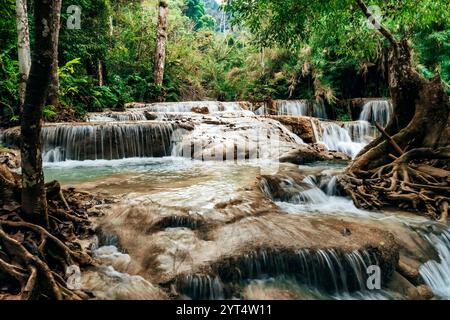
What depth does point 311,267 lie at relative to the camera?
4031 mm

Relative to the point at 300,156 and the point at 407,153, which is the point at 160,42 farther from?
the point at 407,153

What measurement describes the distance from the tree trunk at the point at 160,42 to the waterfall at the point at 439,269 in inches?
705

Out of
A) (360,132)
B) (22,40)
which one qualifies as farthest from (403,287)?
(360,132)

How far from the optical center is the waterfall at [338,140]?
13.7 metres

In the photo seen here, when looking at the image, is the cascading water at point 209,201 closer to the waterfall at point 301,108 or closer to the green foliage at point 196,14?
the waterfall at point 301,108

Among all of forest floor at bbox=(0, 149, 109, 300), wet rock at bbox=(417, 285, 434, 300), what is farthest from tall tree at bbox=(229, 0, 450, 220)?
forest floor at bbox=(0, 149, 109, 300)

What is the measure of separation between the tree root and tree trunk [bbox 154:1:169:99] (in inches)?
608

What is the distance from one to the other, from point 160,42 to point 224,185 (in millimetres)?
15910

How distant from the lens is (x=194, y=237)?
429 cm

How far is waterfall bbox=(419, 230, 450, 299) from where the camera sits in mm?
4547

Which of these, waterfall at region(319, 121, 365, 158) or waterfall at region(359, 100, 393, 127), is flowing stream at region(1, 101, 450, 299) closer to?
waterfall at region(319, 121, 365, 158)

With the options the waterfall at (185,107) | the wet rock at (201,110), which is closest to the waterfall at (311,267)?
the wet rock at (201,110)

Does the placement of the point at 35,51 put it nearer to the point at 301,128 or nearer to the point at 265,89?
the point at 301,128
